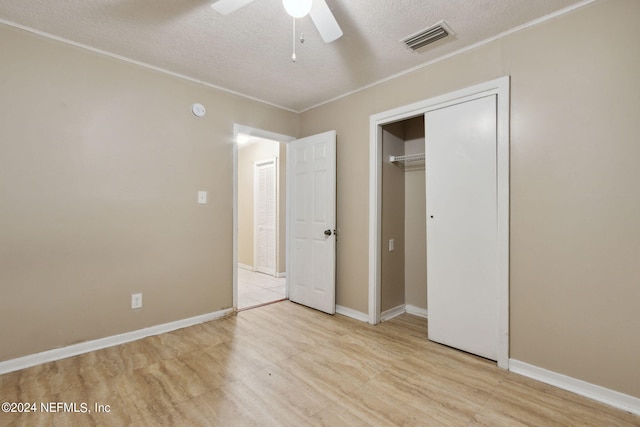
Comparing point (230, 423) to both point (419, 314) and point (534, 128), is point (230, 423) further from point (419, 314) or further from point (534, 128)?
point (534, 128)

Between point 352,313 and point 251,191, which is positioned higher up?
point 251,191

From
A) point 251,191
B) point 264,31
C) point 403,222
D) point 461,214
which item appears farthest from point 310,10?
point 251,191

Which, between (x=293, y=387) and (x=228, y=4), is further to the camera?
(x=293, y=387)

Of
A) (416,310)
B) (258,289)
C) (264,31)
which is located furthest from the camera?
(258,289)

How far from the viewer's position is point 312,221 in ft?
11.8

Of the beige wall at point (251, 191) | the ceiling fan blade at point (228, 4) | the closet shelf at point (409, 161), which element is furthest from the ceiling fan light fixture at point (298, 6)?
the beige wall at point (251, 191)

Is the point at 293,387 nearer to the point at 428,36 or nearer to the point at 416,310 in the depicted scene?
the point at 416,310

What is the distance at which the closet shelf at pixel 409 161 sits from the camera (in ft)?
10.6

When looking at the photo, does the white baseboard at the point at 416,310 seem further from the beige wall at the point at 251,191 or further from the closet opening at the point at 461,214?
the beige wall at the point at 251,191

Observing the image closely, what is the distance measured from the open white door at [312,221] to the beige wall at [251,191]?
1358mm

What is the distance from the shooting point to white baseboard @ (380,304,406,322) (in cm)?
324

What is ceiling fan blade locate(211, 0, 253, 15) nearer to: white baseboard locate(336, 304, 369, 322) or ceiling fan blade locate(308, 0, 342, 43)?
ceiling fan blade locate(308, 0, 342, 43)

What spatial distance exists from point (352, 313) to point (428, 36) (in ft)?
9.03

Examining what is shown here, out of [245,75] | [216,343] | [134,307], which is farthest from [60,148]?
[216,343]
